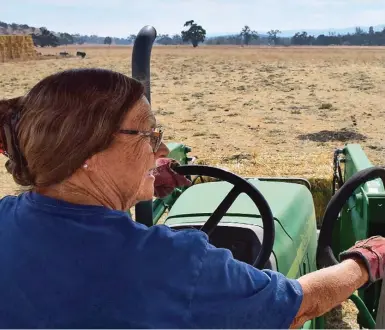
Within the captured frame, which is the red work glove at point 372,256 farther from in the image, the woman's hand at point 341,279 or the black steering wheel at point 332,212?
the black steering wheel at point 332,212

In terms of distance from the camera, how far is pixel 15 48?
117 ft

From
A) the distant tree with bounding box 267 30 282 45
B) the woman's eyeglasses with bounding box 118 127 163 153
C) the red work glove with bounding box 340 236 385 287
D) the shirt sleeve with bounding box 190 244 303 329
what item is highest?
the woman's eyeglasses with bounding box 118 127 163 153

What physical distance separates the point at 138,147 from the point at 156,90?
50.6 feet

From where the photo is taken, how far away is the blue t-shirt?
102 centimetres

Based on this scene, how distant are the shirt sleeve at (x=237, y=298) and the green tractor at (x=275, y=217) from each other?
426mm

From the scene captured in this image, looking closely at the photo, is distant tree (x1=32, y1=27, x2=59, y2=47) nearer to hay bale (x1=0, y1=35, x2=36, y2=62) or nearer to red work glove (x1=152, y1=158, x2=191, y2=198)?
hay bale (x1=0, y1=35, x2=36, y2=62)

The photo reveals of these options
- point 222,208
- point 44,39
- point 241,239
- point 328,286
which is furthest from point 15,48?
point 44,39

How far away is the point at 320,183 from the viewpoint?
201 inches

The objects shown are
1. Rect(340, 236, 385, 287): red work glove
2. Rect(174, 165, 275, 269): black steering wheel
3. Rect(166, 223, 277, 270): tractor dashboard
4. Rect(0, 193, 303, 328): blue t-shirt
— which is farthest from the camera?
Rect(166, 223, 277, 270): tractor dashboard

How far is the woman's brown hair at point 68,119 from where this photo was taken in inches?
44.2

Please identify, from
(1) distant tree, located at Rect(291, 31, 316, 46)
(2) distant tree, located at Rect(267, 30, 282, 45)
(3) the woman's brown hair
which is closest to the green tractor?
(3) the woman's brown hair

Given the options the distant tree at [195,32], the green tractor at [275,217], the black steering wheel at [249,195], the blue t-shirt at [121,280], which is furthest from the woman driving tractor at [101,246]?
the distant tree at [195,32]

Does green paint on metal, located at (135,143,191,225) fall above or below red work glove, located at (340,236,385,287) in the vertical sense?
below

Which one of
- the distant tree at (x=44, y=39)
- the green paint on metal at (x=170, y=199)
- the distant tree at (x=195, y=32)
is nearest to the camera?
the green paint on metal at (x=170, y=199)
